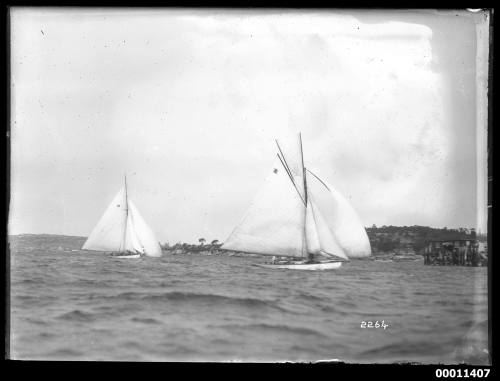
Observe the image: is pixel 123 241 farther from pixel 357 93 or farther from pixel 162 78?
pixel 357 93

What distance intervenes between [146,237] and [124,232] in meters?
0.32

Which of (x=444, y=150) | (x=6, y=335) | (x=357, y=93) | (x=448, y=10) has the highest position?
(x=448, y=10)

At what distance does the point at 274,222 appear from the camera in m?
6.49

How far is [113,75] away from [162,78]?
490 mm

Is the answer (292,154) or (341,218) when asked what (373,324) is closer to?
(341,218)

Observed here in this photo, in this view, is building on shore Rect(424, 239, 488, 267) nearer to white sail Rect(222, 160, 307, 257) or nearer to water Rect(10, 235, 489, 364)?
water Rect(10, 235, 489, 364)

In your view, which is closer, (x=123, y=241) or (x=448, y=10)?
(x=448, y=10)

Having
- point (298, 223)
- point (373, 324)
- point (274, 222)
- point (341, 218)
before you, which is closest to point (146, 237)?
point (274, 222)

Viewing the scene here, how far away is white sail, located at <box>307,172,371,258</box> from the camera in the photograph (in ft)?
17.3

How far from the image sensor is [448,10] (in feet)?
17.1

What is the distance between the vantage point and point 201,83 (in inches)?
209

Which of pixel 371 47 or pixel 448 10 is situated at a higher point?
pixel 448 10

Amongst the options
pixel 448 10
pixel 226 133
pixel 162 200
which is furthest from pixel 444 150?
pixel 162 200

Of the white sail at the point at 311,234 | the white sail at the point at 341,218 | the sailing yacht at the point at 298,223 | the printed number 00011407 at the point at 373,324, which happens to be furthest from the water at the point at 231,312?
the white sail at the point at 311,234
